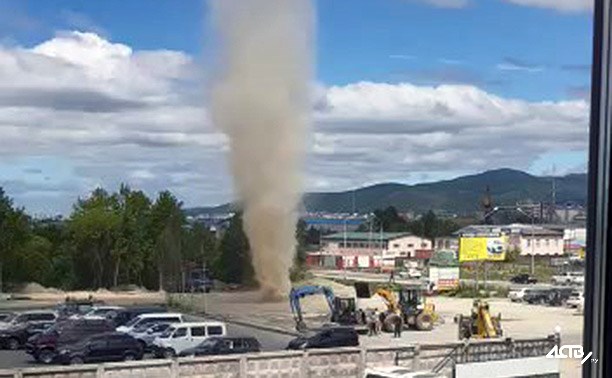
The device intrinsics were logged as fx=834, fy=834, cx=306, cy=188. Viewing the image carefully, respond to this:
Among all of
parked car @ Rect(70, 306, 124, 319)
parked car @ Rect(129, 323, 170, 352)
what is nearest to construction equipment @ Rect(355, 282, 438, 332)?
parked car @ Rect(129, 323, 170, 352)

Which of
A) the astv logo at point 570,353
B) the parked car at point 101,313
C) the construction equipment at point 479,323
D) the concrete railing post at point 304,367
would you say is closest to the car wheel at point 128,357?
the parked car at point 101,313

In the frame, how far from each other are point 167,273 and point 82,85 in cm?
53

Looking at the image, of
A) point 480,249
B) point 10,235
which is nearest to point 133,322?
point 10,235

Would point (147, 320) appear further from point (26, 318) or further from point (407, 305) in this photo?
point (407, 305)

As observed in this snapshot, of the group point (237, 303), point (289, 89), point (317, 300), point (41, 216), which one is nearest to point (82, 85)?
point (41, 216)

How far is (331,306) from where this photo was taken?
2.35 metres

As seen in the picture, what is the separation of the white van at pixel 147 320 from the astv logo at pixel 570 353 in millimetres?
988

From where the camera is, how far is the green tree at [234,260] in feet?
7.26

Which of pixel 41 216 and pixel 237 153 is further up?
pixel 237 153

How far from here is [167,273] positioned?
219cm

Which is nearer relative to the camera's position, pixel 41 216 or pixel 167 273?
pixel 41 216

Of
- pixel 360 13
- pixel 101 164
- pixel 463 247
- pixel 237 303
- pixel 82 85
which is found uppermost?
pixel 360 13

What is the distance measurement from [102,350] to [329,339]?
63 centimetres

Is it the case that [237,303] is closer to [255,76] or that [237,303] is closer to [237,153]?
[237,153]
